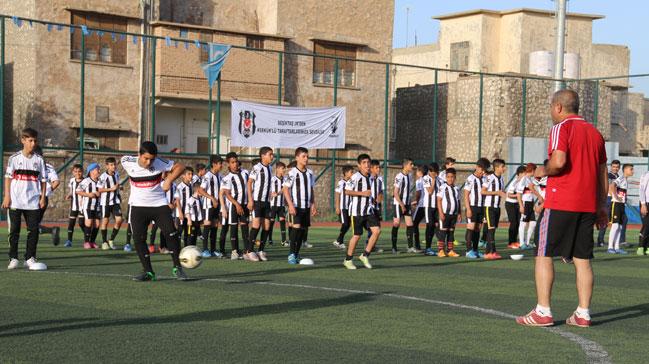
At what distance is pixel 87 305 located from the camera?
9703 millimetres

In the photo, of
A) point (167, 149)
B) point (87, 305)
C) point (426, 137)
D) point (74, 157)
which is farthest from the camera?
point (426, 137)

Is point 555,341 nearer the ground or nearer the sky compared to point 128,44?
nearer the ground

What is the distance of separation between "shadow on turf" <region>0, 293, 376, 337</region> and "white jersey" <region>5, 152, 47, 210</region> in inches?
199

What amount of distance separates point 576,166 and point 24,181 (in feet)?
26.5

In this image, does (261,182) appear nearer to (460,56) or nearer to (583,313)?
(583,313)

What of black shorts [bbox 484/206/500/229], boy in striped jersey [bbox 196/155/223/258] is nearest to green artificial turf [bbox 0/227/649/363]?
boy in striped jersey [bbox 196/155/223/258]

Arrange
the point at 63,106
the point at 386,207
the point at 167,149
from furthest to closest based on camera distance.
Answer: the point at 167,149 < the point at 63,106 < the point at 386,207

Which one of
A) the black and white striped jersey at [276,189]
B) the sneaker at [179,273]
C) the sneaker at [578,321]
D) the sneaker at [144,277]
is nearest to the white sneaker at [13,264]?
the sneaker at [144,277]

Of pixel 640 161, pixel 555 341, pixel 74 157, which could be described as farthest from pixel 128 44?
pixel 555 341

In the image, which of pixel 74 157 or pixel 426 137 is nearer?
pixel 74 157

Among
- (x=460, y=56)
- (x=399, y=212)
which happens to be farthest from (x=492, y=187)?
(x=460, y=56)

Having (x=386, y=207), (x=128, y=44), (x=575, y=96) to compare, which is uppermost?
(x=128, y=44)

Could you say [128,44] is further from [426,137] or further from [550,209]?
[550,209]

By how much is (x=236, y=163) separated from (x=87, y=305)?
7.62 meters
